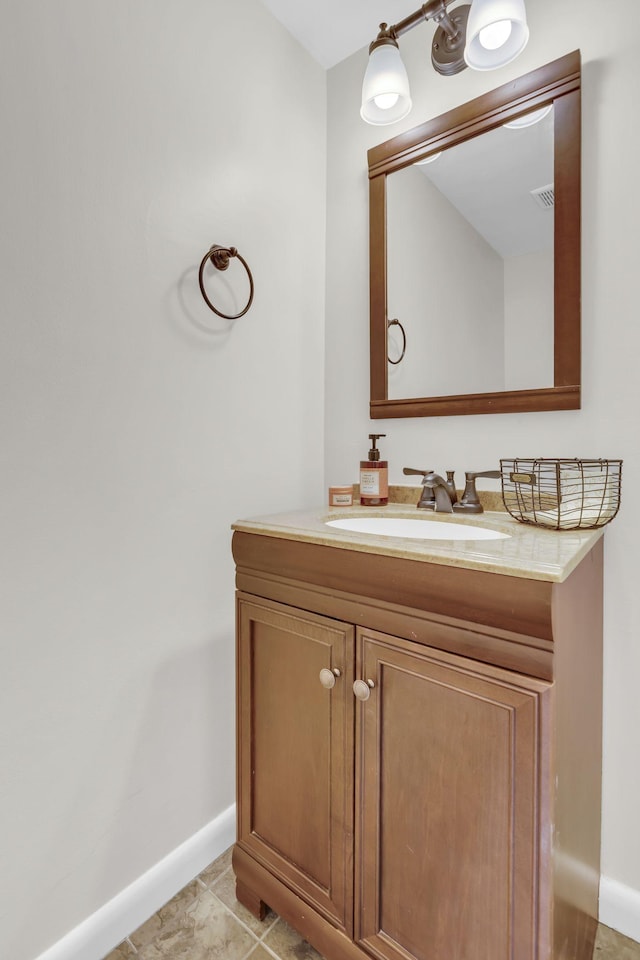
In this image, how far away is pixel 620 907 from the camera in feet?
3.64

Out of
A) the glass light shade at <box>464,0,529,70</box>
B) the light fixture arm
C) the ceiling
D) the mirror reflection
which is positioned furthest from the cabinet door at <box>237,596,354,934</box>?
the ceiling

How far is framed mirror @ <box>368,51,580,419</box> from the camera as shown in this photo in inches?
45.4

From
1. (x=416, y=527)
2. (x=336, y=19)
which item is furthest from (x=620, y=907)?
(x=336, y=19)

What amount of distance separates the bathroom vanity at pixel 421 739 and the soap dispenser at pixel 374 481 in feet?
1.06

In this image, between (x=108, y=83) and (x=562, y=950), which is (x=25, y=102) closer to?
(x=108, y=83)

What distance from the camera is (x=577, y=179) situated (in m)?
1.12

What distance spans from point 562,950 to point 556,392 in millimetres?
1077

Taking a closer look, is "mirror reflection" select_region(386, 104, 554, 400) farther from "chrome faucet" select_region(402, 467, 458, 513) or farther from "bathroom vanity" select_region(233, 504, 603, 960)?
"bathroom vanity" select_region(233, 504, 603, 960)

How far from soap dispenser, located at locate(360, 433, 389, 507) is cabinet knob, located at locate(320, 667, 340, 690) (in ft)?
1.89

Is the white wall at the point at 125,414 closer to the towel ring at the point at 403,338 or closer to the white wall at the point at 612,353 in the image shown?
the towel ring at the point at 403,338

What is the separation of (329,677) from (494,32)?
146 centimetres

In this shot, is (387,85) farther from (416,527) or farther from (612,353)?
(416,527)

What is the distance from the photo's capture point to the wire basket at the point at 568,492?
3.10 feet

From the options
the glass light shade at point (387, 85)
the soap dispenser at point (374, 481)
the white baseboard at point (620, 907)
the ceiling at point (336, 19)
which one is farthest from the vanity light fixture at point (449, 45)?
the white baseboard at point (620, 907)
